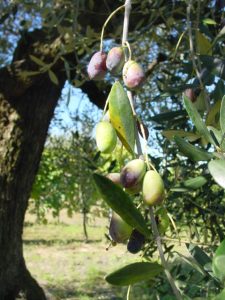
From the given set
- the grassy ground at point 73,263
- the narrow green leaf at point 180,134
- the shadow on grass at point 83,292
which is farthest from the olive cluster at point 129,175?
the shadow on grass at point 83,292

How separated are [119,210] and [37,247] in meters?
7.88

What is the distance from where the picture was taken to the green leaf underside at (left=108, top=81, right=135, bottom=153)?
1.65 feet

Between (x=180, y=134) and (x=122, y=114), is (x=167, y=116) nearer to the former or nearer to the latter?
(x=180, y=134)

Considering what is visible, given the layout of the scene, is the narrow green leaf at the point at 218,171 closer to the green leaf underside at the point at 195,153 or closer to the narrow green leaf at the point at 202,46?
the green leaf underside at the point at 195,153

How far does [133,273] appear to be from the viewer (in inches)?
18.6

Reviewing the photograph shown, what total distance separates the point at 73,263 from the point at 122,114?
6566 mm

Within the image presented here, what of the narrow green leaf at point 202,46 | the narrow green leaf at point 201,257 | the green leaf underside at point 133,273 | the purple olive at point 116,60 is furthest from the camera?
the narrow green leaf at point 202,46

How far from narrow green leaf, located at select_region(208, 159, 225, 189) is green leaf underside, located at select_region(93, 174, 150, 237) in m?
0.08

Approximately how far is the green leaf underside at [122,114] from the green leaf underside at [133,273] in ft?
0.34

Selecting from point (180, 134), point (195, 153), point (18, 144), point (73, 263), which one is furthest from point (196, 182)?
point (73, 263)

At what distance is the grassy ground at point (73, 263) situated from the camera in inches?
201

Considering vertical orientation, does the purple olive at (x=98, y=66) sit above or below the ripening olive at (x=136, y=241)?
above

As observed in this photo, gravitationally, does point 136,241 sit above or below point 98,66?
below

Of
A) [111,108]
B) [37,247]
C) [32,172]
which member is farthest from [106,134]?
[37,247]
